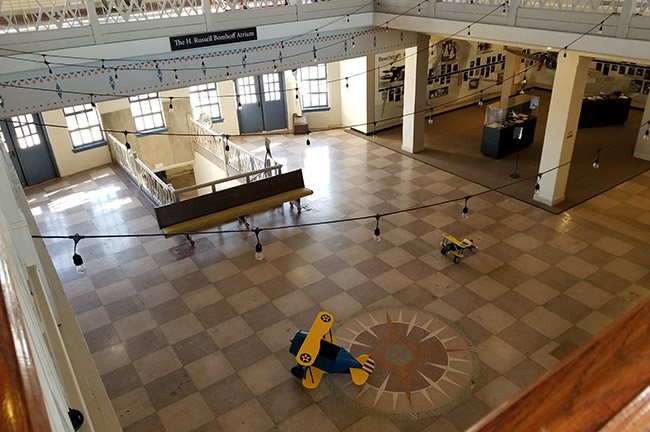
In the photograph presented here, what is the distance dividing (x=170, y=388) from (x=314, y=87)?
13.3 m

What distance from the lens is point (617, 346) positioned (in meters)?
0.61

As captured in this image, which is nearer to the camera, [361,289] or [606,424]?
[606,424]

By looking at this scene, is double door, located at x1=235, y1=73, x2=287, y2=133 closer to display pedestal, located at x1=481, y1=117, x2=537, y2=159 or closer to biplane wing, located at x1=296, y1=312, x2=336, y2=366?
display pedestal, located at x1=481, y1=117, x2=537, y2=159

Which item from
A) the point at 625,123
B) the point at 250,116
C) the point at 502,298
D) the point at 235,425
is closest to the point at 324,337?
the point at 235,425

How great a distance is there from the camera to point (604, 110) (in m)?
17.5

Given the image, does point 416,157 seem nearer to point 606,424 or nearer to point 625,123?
point 625,123

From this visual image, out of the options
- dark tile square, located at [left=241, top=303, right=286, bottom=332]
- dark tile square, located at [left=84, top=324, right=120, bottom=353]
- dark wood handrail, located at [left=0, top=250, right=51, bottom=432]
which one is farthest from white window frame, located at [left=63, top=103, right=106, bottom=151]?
dark wood handrail, located at [left=0, top=250, right=51, bottom=432]

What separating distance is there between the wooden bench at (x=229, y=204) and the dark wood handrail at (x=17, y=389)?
10.3 metres

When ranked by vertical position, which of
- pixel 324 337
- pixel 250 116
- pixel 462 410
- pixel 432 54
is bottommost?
pixel 462 410

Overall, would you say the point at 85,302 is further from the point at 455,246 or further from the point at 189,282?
the point at 455,246

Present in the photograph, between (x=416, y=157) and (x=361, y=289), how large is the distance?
7.19 metres

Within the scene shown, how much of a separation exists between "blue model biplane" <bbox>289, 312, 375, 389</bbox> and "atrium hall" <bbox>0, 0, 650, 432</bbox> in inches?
2.9

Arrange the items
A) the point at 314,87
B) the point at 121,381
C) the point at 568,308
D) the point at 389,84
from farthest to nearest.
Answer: the point at 314,87, the point at 389,84, the point at 568,308, the point at 121,381

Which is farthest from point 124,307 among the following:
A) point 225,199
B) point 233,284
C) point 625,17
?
point 625,17
